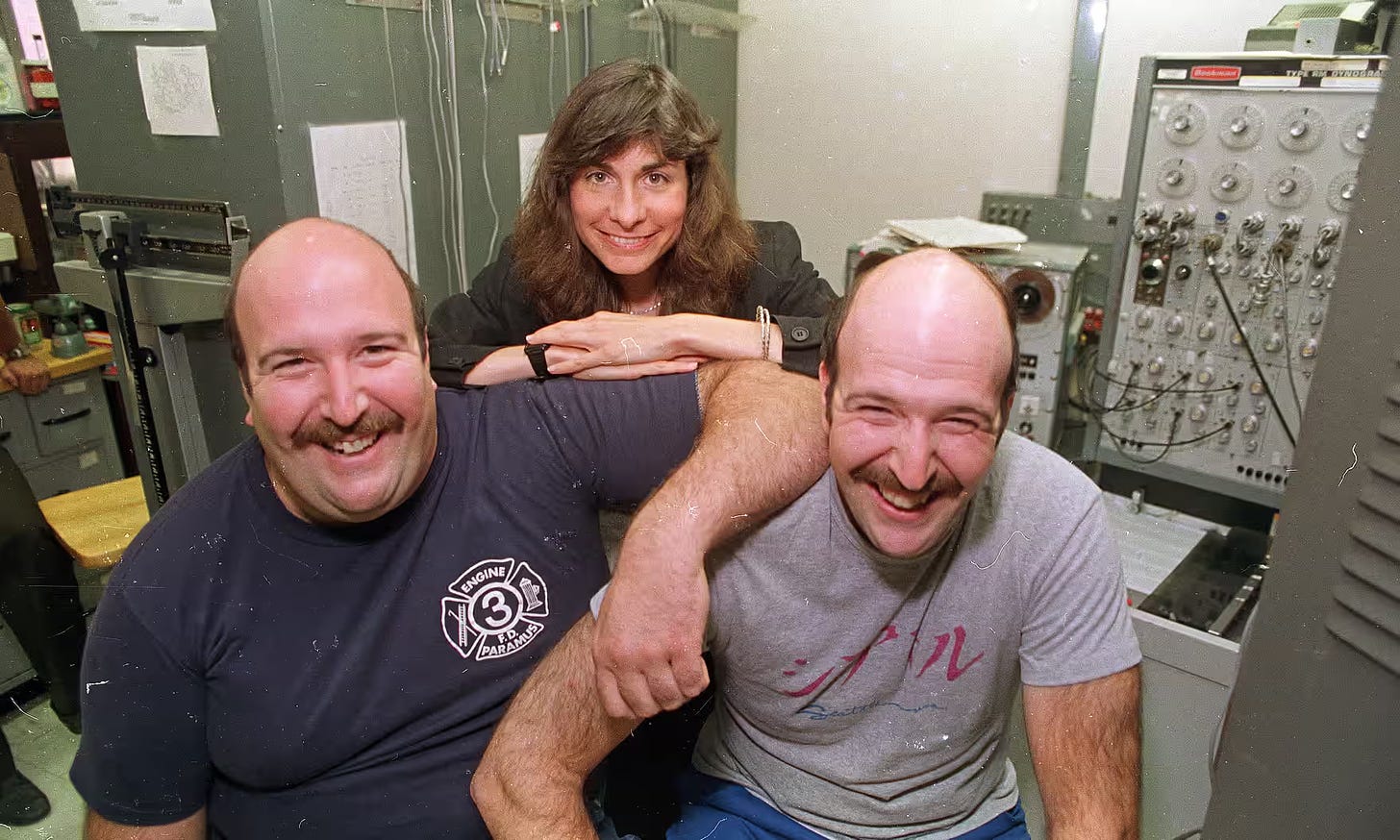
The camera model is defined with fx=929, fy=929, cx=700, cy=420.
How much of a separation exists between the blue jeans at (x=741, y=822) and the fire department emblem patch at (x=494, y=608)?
33 cm

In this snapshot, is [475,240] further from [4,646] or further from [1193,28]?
[1193,28]

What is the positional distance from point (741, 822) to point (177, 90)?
60.5 inches

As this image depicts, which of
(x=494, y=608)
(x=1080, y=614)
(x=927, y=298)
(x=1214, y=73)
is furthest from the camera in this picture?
(x=1214, y=73)

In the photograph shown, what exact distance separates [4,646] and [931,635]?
137cm

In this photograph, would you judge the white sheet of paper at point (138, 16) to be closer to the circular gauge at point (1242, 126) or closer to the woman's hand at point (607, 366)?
the woman's hand at point (607, 366)

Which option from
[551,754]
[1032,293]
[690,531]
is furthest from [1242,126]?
[551,754]

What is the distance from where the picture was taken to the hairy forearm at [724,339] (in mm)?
1292

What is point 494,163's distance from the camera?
212 cm

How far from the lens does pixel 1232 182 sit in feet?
5.58

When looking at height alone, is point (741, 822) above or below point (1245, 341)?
below

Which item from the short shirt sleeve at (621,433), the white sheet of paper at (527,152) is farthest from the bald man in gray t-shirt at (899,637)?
the white sheet of paper at (527,152)

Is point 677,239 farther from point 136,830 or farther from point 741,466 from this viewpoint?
point 136,830

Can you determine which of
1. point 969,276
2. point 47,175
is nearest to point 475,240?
point 47,175

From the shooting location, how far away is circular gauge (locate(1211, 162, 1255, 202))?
5.54 ft
